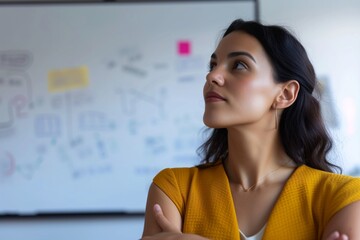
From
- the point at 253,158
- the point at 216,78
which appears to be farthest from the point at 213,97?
the point at 253,158

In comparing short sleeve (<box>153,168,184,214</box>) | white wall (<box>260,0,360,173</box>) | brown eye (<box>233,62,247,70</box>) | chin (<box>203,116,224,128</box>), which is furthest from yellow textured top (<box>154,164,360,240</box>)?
white wall (<box>260,0,360,173</box>)

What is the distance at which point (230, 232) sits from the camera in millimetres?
1087

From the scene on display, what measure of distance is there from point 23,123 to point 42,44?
0.48m

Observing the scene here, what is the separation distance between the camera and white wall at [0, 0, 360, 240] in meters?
2.60

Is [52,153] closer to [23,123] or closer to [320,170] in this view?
[23,123]

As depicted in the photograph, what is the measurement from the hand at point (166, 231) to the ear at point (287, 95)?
0.43m

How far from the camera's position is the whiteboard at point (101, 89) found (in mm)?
2650

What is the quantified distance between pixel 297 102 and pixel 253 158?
21 centimetres

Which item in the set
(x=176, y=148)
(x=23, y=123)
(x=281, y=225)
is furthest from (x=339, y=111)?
(x=23, y=123)

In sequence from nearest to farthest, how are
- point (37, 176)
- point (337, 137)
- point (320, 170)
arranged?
point (320, 170) → point (337, 137) → point (37, 176)

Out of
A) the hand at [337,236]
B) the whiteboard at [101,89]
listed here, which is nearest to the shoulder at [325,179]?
the hand at [337,236]

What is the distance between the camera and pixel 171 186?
1.20 m

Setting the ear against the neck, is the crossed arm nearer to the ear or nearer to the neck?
the neck

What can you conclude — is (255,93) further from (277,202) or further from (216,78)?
(277,202)
